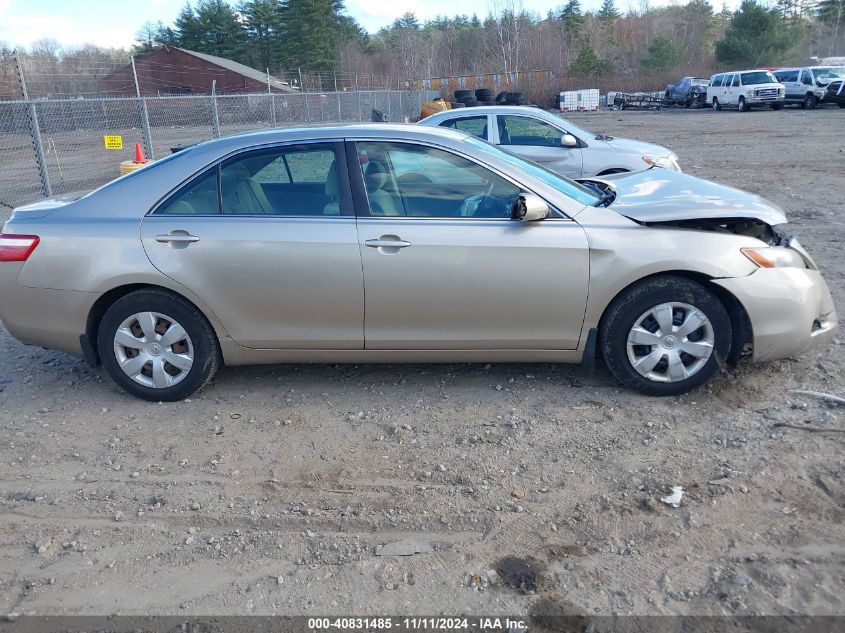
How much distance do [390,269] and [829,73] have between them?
1523 inches

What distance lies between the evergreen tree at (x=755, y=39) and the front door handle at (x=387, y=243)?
61197mm

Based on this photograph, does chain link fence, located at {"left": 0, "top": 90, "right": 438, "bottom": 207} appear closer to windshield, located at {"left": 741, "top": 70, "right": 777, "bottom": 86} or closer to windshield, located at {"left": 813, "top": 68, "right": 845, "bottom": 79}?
windshield, located at {"left": 741, "top": 70, "right": 777, "bottom": 86}

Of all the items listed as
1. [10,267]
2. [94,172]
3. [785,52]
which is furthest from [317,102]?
[785,52]

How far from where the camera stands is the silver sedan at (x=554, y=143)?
10117mm

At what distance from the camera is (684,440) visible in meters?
4.01

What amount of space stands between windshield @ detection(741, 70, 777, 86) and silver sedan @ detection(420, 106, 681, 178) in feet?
100.0

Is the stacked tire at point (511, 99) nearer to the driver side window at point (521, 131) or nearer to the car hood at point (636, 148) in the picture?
the car hood at point (636, 148)

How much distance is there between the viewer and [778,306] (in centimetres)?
432

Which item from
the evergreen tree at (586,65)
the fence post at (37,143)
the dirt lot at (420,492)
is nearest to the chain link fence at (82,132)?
the fence post at (37,143)

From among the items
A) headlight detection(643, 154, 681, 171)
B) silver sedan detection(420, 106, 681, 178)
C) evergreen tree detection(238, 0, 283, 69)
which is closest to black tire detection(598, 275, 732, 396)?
silver sedan detection(420, 106, 681, 178)

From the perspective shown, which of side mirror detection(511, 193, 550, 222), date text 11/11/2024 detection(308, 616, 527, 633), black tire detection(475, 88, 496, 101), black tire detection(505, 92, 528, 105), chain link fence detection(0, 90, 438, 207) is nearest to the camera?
date text 11/11/2024 detection(308, 616, 527, 633)

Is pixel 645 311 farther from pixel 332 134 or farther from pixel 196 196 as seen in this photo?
pixel 196 196

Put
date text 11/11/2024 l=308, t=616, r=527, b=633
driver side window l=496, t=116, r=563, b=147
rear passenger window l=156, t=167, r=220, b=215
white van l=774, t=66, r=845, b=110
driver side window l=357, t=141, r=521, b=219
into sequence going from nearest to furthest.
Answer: date text 11/11/2024 l=308, t=616, r=527, b=633
driver side window l=357, t=141, r=521, b=219
rear passenger window l=156, t=167, r=220, b=215
driver side window l=496, t=116, r=563, b=147
white van l=774, t=66, r=845, b=110

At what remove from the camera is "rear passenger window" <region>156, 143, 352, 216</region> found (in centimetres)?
452
